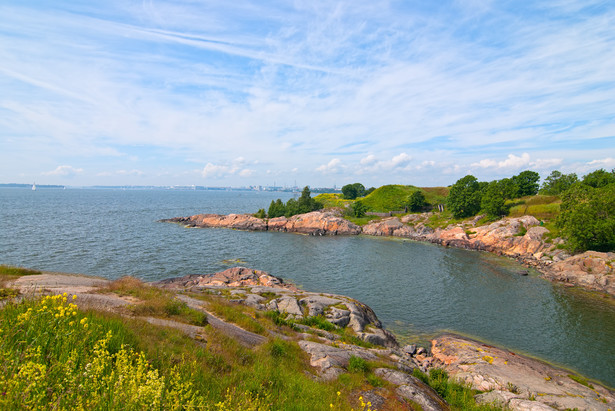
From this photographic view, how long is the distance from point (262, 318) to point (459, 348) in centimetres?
1599

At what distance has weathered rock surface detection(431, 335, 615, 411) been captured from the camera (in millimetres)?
14664

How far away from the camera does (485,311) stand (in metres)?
32.9

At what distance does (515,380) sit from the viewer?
17047 mm

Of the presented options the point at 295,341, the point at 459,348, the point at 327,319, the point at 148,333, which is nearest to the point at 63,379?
the point at 148,333

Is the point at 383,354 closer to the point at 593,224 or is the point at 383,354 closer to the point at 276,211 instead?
the point at 593,224

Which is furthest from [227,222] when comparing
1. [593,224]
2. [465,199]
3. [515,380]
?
[593,224]

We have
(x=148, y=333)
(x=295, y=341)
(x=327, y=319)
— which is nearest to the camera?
(x=148, y=333)

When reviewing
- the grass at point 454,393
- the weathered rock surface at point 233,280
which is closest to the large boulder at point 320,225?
the weathered rock surface at point 233,280

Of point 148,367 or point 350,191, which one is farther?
point 350,191

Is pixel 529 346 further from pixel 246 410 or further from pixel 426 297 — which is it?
pixel 246 410

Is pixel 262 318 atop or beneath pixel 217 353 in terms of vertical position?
beneath

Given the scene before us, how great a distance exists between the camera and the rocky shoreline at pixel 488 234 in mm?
42656

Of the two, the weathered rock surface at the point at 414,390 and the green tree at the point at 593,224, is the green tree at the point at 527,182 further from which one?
the weathered rock surface at the point at 414,390

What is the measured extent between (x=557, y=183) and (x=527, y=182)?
7.91 m
